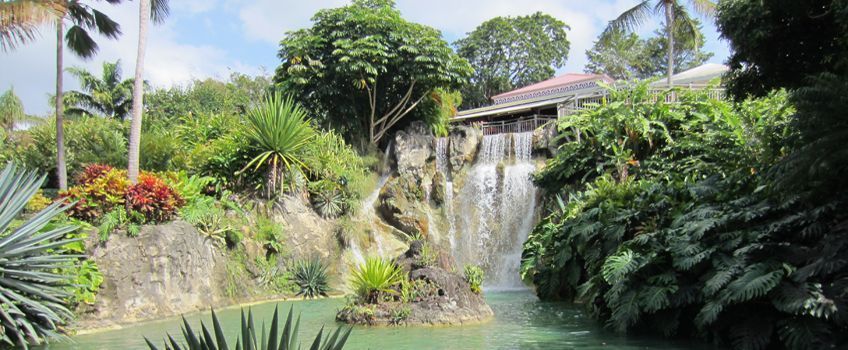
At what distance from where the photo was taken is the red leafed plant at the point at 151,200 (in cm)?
1242

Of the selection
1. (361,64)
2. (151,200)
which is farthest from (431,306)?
(361,64)

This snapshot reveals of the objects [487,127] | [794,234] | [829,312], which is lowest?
[829,312]

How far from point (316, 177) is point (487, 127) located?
40.3 ft

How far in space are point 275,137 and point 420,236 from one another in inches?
171

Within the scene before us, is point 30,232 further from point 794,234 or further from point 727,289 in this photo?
point 794,234

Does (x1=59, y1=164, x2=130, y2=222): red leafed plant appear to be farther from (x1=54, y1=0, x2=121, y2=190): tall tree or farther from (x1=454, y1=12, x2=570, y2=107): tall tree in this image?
(x1=454, y1=12, x2=570, y2=107): tall tree

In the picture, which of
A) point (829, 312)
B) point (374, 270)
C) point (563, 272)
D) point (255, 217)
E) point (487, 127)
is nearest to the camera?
point (829, 312)

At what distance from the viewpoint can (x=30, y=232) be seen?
8.83 metres

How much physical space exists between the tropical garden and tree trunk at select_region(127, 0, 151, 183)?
0.05m

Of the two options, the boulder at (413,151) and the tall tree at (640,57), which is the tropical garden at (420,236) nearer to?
the boulder at (413,151)

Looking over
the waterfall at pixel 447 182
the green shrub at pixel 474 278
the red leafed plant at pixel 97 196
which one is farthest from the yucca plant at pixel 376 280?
the waterfall at pixel 447 182

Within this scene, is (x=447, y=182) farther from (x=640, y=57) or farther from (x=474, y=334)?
(x=640, y=57)

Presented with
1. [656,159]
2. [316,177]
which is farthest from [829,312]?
[316,177]

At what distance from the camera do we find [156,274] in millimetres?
12086
